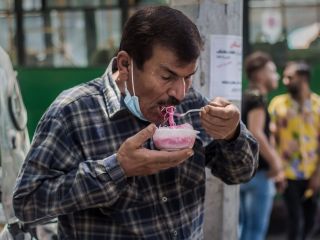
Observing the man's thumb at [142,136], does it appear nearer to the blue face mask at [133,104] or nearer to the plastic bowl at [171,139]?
the plastic bowl at [171,139]

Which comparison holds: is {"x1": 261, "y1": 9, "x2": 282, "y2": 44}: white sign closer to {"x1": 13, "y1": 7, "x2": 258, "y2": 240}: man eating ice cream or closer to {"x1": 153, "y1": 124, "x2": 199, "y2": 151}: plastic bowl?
{"x1": 13, "y1": 7, "x2": 258, "y2": 240}: man eating ice cream

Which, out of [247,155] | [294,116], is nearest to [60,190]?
[247,155]

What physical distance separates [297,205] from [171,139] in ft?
13.1

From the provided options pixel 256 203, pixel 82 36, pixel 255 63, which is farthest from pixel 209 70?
pixel 82 36

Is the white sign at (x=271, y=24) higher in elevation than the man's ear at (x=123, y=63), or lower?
lower

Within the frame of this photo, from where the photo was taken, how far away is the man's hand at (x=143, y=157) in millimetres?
1810

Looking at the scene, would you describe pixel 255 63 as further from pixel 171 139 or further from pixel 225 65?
pixel 171 139

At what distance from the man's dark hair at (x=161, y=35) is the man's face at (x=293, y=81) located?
12.6ft

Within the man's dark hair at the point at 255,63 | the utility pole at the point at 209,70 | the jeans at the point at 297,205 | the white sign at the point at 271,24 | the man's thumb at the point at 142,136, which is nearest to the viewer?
the man's thumb at the point at 142,136

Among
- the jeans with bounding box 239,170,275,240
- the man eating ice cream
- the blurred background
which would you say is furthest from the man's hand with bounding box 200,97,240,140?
Result: the blurred background

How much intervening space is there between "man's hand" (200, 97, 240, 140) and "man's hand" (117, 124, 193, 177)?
0.45 ft

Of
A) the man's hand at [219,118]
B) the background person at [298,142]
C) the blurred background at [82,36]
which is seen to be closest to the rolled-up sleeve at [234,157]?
the man's hand at [219,118]

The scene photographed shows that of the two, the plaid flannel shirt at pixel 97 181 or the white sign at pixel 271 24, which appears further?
the white sign at pixel 271 24

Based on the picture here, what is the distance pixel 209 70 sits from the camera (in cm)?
290
